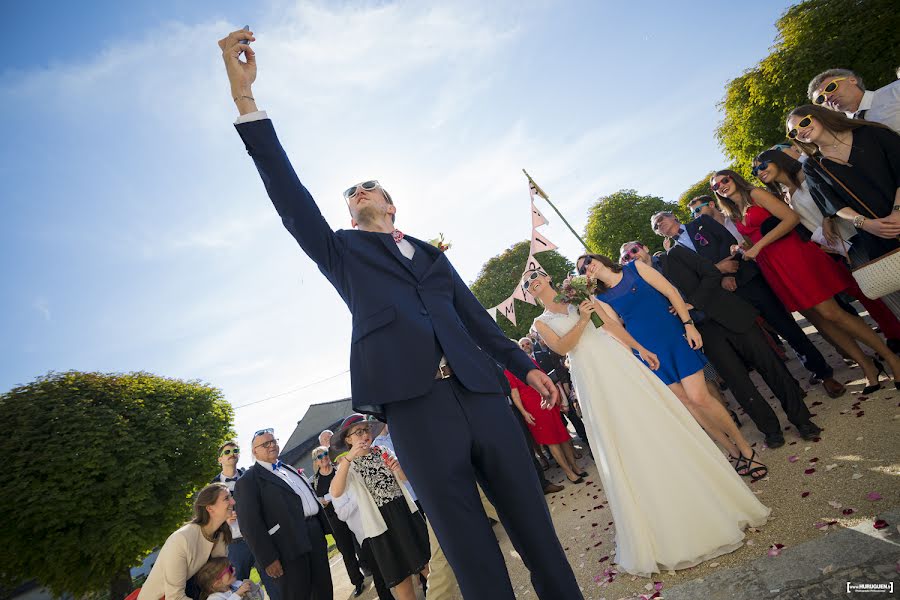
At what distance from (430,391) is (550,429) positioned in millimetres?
5866

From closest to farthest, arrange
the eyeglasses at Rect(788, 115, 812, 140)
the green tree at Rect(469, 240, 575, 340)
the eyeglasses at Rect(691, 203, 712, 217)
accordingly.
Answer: the eyeglasses at Rect(788, 115, 812, 140), the eyeglasses at Rect(691, 203, 712, 217), the green tree at Rect(469, 240, 575, 340)

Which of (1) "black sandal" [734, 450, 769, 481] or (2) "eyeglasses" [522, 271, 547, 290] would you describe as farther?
(2) "eyeglasses" [522, 271, 547, 290]

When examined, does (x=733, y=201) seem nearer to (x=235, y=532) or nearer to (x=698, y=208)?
(x=698, y=208)

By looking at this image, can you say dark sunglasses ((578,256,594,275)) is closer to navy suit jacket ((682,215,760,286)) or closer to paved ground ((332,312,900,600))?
navy suit jacket ((682,215,760,286))

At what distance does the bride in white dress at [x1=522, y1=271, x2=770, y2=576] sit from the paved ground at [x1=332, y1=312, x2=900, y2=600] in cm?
11

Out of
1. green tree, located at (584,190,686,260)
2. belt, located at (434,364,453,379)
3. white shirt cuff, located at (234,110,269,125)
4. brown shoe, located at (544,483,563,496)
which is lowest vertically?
brown shoe, located at (544,483,563,496)

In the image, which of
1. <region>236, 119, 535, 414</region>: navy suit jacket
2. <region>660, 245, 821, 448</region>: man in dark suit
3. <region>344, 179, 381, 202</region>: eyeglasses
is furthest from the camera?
<region>660, 245, 821, 448</region>: man in dark suit

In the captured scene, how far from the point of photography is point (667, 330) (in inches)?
178

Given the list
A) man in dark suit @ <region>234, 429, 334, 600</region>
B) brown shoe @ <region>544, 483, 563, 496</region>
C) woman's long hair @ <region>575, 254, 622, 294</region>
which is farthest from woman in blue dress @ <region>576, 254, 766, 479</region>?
man in dark suit @ <region>234, 429, 334, 600</region>

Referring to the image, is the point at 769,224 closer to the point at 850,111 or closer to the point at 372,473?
the point at 850,111

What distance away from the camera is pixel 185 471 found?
616 inches

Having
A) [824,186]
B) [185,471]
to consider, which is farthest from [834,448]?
[185,471]

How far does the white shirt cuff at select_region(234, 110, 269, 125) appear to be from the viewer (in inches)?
75.1

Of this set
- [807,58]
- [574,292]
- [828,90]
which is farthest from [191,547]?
[807,58]
